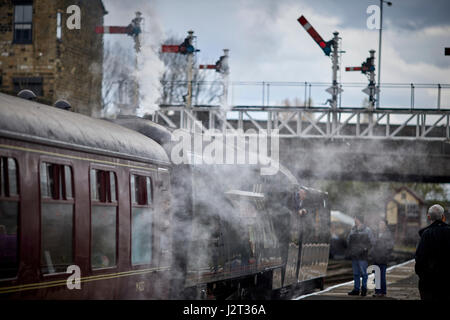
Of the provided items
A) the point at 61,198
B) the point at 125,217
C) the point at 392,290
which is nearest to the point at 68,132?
the point at 61,198

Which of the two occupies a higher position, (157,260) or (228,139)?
(228,139)

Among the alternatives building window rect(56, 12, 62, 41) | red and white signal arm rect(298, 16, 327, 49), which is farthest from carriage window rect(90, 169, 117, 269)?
red and white signal arm rect(298, 16, 327, 49)

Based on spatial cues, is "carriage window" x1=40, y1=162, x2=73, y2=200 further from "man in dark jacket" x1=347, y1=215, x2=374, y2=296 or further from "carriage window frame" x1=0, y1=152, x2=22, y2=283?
"man in dark jacket" x1=347, y1=215, x2=374, y2=296

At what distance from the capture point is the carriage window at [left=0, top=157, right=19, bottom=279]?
20.0ft

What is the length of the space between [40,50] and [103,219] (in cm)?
1644

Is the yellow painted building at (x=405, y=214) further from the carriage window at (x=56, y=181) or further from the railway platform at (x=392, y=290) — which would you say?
the carriage window at (x=56, y=181)

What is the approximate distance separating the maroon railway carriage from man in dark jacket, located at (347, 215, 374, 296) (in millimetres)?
6472

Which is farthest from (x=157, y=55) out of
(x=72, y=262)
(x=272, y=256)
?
(x=72, y=262)

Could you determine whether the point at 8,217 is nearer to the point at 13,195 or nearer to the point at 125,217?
the point at 13,195

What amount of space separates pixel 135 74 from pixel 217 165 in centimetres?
493

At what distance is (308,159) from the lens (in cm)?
2455

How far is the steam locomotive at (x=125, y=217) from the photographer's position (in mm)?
6410

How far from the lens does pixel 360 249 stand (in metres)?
15.1

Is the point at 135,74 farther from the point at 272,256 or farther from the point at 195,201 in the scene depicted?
the point at 195,201
